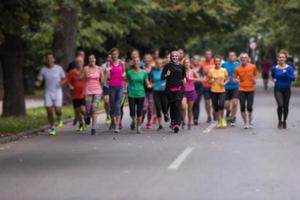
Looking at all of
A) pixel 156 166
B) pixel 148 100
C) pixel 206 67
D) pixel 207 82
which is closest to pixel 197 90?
pixel 207 82

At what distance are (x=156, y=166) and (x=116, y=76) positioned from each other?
6.93 m

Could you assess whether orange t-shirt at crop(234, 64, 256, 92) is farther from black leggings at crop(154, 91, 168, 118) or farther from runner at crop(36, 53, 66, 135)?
runner at crop(36, 53, 66, 135)

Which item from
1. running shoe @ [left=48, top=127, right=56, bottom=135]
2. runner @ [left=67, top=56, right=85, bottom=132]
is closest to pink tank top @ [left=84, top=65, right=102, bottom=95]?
running shoe @ [left=48, top=127, right=56, bottom=135]

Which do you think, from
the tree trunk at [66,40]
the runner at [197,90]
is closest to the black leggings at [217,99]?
the runner at [197,90]

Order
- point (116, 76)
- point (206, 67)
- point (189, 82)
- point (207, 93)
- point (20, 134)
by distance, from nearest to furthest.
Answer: point (20, 134) → point (116, 76) → point (189, 82) → point (207, 93) → point (206, 67)

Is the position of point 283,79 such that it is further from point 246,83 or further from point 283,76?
point 246,83

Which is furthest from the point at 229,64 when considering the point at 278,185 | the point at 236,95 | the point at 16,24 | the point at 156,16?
the point at 156,16

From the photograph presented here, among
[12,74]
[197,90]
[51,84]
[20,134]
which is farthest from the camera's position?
[12,74]

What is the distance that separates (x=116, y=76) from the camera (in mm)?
19234

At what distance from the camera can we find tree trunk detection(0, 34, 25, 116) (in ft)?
78.0

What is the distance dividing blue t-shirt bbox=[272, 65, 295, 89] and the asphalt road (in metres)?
1.10

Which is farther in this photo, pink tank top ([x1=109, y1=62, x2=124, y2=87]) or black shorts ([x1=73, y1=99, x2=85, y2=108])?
black shorts ([x1=73, y1=99, x2=85, y2=108])

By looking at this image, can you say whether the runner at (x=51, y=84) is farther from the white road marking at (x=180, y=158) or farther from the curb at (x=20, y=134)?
the white road marking at (x=180, y=158)

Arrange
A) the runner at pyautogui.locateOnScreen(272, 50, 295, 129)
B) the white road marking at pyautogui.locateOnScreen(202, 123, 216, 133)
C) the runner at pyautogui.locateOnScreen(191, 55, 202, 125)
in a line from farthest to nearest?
the runner at pyautogui.locateOnScreen(191, 55, 202, 125) → the runner at pyautogui.locateOnScreen(272, 50, 295, 129) → the white road marking at pyautogui.locateOnScreen(202, 123, 216, 133)
